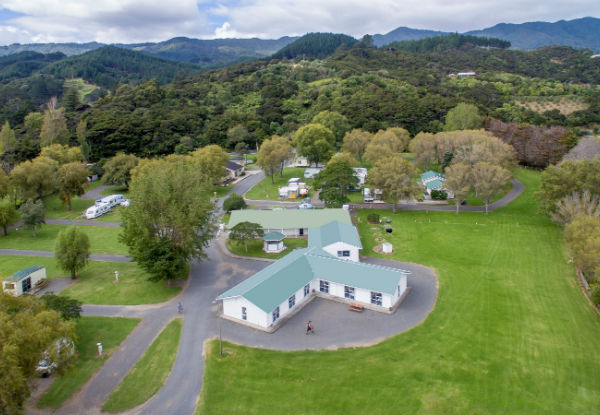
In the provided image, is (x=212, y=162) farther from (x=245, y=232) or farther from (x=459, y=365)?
(x=459, y=365)

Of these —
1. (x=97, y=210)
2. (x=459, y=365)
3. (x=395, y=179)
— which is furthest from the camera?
(x=97, y=210)

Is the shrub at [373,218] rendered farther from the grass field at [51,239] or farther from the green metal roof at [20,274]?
the green metal roof at [20,274]

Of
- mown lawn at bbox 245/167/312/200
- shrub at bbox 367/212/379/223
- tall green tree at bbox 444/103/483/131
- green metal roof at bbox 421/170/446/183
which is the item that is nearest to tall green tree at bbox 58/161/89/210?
mown lawn at bbox 245/167/312/200

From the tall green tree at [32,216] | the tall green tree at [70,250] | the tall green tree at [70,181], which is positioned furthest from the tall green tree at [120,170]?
the tall green tree at [70,250]

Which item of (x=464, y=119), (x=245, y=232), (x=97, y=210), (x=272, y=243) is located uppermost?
(x=464, y=119)

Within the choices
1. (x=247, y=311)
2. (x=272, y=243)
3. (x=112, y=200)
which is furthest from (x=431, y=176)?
(x=112, y=200)

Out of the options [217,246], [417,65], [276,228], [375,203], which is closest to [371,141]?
[375,203]

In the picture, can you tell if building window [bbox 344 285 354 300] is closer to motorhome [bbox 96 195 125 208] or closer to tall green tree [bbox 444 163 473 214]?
tall green tree [bbox 444 163 473 214]
